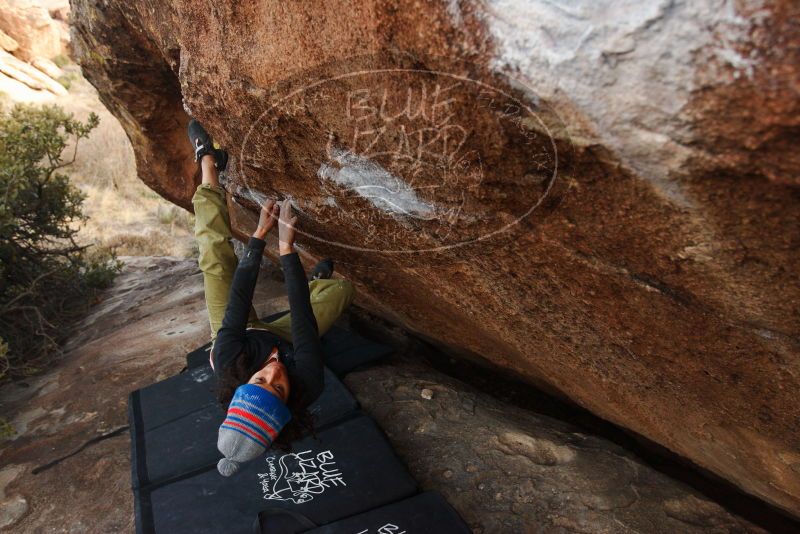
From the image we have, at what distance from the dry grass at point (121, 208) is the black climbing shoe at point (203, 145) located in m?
5.06

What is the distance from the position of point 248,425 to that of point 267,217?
1.01 m

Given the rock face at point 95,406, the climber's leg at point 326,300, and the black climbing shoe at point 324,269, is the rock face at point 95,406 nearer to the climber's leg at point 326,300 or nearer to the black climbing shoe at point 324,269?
the climber's leg at point 326,300

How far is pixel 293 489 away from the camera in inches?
100

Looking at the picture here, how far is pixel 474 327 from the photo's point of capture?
2830mm

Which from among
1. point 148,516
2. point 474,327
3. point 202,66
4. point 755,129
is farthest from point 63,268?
point 755,129

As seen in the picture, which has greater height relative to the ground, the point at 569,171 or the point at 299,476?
the point at 569,171

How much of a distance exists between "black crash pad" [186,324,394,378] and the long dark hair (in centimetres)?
101

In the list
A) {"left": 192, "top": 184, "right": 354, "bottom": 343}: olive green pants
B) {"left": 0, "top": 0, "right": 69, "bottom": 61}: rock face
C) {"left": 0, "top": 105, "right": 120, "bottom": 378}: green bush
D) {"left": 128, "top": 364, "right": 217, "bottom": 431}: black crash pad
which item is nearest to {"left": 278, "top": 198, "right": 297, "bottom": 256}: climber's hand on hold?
{"left": 192, "top": 184, "right": 354, "bottom": 343}: olive green pants

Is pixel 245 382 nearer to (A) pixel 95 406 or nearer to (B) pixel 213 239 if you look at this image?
(B) pixel 213 239

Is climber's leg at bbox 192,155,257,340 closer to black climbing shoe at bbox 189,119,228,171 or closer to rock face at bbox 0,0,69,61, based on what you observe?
black climbing shoe at bbox 189,119,228,171

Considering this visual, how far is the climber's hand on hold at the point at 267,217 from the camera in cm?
248

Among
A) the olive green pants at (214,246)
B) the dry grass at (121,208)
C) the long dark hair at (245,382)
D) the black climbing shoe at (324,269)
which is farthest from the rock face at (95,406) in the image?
the dry grass at (121,208)

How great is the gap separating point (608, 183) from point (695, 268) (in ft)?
1.11

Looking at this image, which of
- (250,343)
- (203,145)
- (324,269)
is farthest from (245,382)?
(203,145)
